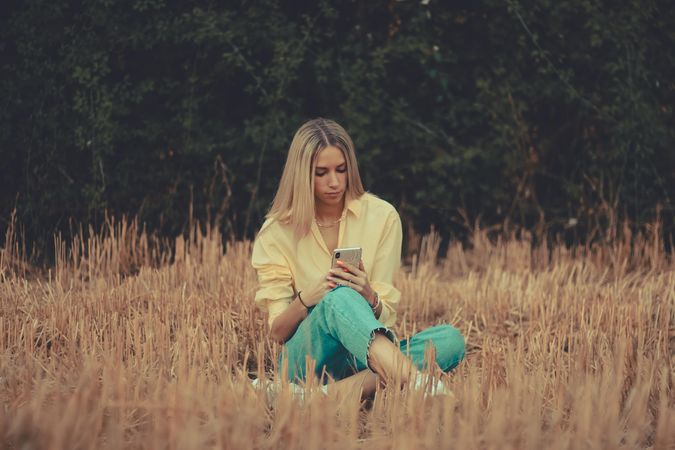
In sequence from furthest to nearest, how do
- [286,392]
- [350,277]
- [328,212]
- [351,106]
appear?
[351,106]
[328,212]
[350,277]
[286,392]

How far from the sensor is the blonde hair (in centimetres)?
389

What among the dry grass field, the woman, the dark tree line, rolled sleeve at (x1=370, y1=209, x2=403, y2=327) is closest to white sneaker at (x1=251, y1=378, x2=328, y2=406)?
the dry grass field

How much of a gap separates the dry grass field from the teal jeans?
14 cm

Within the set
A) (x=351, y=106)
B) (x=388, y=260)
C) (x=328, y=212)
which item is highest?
(x=351, y=106)

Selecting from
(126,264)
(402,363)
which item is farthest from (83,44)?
(402,363)

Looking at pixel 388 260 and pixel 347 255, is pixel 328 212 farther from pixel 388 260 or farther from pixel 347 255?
pixel 347 255

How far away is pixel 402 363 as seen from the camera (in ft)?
10.8

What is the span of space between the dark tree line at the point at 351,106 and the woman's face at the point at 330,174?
10.8 ft

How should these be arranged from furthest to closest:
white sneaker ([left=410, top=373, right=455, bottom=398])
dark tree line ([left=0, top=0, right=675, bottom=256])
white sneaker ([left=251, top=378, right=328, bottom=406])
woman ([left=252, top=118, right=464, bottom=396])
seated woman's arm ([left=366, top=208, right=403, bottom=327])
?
dark tree line ([left=0, top=0, right=675, bottom=256]) → seated woman's arm ([left=366, top=208, right=403, bottom=327]) → woman ([left=252, top=118, right=464, bottom=396]) → white sneaker ([left=251, top=378, right=328, bottom=406]) → white sneaker ([left=410, top=373, right=455, bottom=398])

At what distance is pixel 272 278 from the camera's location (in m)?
4.01

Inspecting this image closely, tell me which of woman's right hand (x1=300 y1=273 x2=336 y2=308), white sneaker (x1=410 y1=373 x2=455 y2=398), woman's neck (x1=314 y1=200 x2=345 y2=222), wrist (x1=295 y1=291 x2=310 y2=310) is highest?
woman's neck (x1=314 y1=200 x2=345 y2=222)

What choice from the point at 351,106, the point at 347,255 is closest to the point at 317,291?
the point at 347,255

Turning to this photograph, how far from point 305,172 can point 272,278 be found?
1.64 feet

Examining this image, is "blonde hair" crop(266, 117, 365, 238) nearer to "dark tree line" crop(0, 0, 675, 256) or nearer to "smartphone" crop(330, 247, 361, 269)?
"smartphone" crop(330, 247, 361, 269)
